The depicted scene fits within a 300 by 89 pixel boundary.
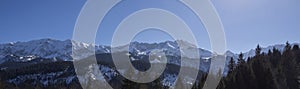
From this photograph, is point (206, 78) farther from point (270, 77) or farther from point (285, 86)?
point (270, 77)

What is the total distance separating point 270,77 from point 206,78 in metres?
29.6

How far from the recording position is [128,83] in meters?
44.5

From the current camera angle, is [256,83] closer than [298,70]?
Yes

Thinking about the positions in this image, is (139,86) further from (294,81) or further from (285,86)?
(294,81)

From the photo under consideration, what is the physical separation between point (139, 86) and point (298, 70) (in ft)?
99.1

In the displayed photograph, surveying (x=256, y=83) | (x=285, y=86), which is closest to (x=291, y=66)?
(x=285, y=86)

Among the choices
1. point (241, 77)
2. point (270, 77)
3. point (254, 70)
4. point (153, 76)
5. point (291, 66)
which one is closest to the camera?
point (270, 77)

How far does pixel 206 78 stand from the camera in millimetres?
73312

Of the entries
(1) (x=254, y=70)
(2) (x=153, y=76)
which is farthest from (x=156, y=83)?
(1) (x=254, y=70)

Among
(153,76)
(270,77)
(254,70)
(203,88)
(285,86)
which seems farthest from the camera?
(203,88)

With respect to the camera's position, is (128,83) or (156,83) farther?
(156,83)

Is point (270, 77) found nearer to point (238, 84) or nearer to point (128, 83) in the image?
point (238, 84)

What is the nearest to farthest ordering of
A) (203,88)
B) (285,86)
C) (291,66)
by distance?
(285,86) → (291,66) → (203,88)

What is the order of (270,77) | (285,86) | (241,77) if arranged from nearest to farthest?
(270,77)
(241,77)
(285,86)
